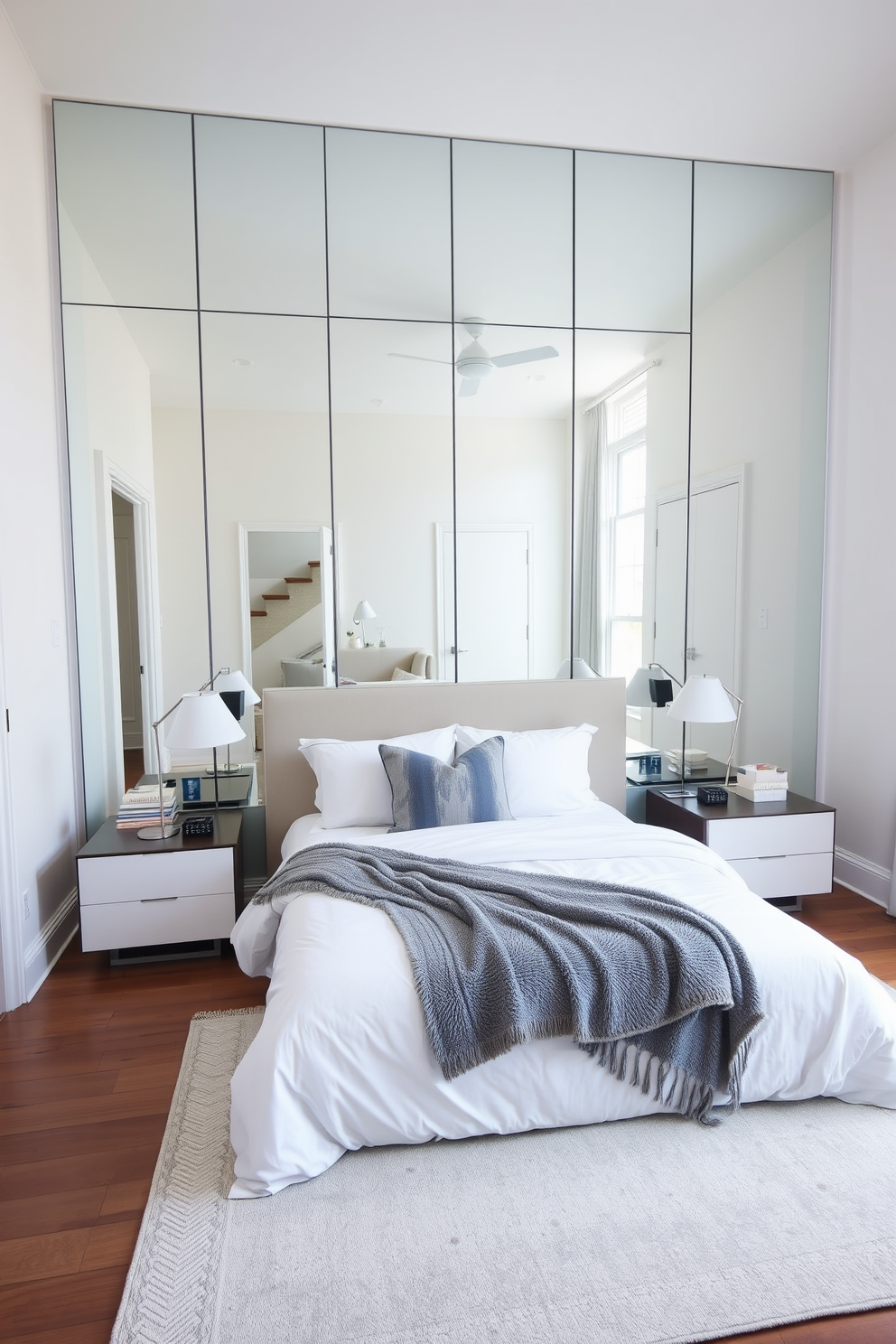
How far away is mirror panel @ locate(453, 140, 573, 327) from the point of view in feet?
11.4

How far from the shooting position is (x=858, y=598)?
3.66 meters

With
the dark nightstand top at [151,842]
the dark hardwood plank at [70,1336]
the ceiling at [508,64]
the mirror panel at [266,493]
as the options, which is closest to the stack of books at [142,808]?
the dark nightstand top at [151,842]

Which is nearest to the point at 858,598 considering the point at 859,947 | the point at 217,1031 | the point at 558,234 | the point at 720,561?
the point at 720,561

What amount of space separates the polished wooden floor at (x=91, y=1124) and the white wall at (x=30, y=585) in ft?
0.93

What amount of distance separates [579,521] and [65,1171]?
310cm

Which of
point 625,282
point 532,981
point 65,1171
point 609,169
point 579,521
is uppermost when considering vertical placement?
point 609,169

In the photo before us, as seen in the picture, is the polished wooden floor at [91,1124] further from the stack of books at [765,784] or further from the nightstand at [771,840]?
the stack of books at [765,784]

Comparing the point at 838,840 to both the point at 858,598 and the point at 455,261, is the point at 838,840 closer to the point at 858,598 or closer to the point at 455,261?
the point at 858,598

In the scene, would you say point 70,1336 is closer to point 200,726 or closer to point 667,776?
point 200,726

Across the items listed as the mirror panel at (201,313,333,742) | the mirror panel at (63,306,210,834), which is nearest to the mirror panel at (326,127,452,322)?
the mirror panel at (201,313,333,742)

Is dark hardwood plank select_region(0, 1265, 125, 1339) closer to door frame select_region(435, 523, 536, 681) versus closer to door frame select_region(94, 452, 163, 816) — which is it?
door frame select_region(94, 452, 163, 816)

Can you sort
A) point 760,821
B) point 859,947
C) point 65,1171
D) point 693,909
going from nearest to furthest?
1. point 65,1171
2. point 693,909
3. point 859,947
4. point 760,821

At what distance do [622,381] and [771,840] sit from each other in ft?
7.30

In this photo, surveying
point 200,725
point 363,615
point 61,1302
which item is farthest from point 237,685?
point 61,1302
